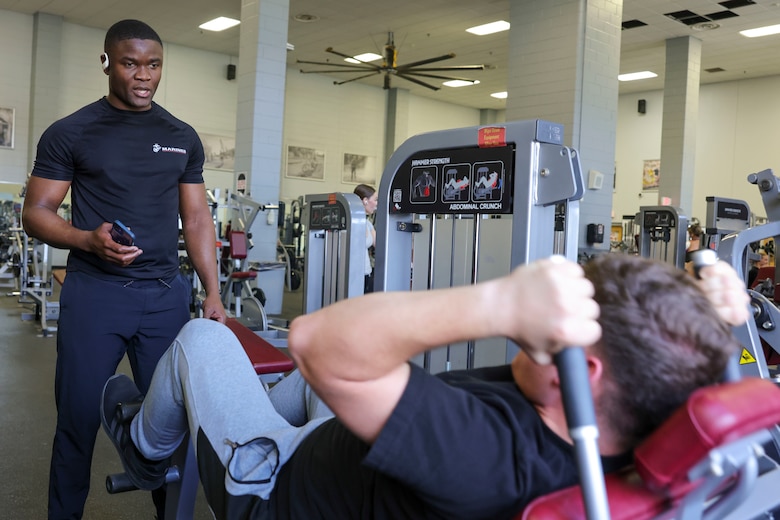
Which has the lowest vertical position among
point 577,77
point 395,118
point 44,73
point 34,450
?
point 34,450

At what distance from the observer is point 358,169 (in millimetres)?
13109

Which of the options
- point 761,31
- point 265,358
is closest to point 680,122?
point 761,31

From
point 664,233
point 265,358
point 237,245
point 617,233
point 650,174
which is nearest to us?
point 265,358

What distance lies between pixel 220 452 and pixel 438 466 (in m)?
0.61

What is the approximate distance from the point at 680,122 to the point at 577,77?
315cm

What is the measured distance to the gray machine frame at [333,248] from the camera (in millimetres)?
3174

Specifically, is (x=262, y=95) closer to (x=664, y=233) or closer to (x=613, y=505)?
(x=664, y=233)

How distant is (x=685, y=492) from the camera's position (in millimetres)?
767

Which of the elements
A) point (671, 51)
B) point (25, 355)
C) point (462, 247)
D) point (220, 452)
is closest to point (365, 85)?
point (671, 51)

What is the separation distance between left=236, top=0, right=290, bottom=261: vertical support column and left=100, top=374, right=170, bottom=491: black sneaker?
5.50 m

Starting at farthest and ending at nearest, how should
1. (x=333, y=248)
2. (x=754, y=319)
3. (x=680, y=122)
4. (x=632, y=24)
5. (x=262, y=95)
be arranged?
1. (x=680, y=122)
2. (x=632, y=24)
3. (x=262, y=95)
4. (x=333, y=248)
5. (x=754, y=319)

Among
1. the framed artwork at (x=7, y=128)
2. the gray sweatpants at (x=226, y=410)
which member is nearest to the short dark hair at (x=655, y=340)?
the gray sweatpants at (x=226, y=410)

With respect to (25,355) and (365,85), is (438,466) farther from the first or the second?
(365,85)

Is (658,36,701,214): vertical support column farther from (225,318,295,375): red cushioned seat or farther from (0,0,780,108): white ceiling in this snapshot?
(225,318,295,375): red cushioned seat
